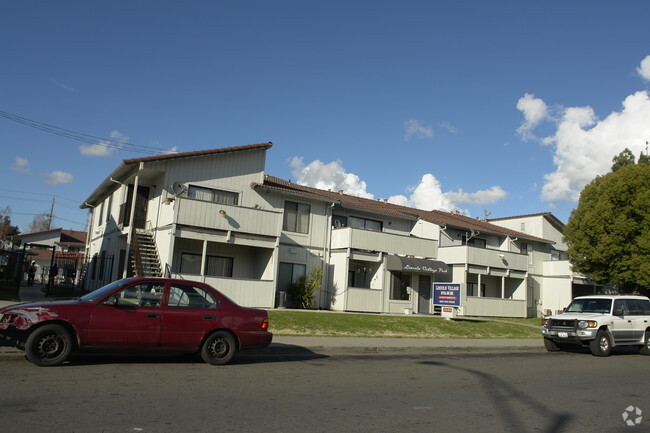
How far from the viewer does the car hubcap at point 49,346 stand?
28.1ft

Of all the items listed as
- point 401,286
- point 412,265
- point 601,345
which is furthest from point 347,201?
point 601,345

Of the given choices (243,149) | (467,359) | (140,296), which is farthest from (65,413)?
(243,149)

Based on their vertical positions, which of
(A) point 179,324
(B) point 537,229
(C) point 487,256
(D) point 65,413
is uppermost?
(B) point 537,229

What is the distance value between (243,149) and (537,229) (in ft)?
83.9

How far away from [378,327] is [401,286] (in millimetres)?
10095

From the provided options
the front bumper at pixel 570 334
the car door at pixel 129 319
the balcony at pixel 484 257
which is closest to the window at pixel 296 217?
the balcony at pixel 484 257

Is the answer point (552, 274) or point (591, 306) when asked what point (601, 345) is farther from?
point (552, 274)

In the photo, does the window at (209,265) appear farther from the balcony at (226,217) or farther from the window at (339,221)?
the window at (339,221)

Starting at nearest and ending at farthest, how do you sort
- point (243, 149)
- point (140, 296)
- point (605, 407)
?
1. point (605, 407)
2. point (140, 296)
3. point (243, 149)

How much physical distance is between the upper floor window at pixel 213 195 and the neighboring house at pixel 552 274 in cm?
2199

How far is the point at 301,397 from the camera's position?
7.56 m

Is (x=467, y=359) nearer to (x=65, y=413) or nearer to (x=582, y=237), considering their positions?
(x=65, y=413)

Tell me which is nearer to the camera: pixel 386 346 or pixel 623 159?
pixel 386 346

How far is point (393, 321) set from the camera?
66.3ft
